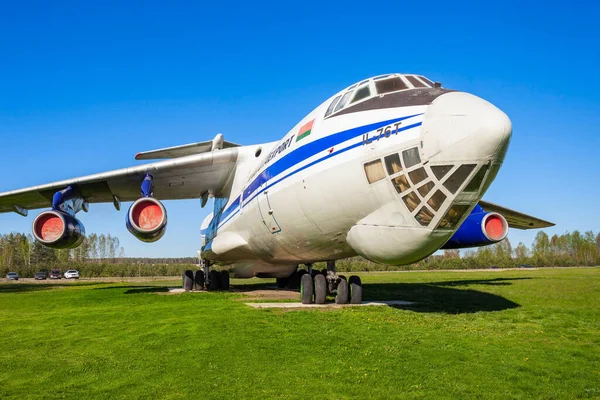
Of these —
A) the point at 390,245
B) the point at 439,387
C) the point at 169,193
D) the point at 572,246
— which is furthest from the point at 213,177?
the point at 572,246

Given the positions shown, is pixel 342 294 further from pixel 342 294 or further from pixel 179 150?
pixel 179 150

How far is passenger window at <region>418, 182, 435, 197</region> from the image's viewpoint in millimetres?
5676

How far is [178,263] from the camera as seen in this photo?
3263 inches

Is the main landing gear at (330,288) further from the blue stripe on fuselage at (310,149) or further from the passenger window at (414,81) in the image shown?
the passenger window at (414,81)

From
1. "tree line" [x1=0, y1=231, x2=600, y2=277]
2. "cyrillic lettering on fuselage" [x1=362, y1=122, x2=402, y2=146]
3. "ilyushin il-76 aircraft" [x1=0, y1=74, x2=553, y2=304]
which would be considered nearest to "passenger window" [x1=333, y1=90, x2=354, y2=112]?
"ilyushin il-76 aircraft" [x1=0, y1=74, x2=553, y2=304]

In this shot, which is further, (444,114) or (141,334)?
(141,334)

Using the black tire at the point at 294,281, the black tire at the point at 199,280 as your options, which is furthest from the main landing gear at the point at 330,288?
the black tire at the point at 199,280

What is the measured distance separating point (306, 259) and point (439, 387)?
6.12m

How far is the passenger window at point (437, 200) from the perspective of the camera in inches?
225

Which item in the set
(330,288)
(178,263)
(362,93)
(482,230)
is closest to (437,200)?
(362,93)

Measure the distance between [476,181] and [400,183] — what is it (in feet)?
3.00

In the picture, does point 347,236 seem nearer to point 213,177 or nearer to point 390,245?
point 390,245

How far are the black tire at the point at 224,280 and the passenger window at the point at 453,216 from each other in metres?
11.3

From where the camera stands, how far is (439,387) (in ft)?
12.6
